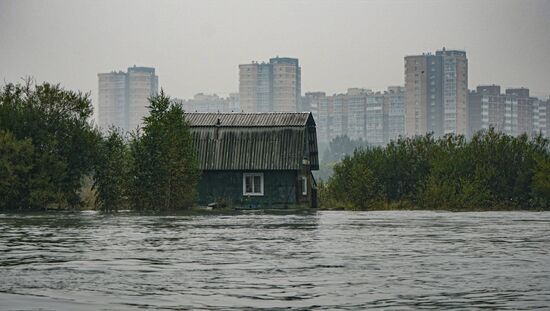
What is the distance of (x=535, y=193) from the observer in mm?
59438

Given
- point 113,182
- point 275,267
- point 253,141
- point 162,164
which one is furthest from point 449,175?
point 275,267

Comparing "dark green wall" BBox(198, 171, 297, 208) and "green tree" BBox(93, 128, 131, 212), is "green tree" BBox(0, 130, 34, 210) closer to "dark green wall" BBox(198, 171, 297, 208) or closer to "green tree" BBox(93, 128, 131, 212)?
"green tree" BBox(93, 128, 131, 212)

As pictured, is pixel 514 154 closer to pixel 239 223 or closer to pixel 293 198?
pixel 293 198

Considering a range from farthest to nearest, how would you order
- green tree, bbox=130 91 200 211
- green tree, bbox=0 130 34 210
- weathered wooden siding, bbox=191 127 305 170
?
1. weathered wooden siding, bbox=191 127 305 170
2. green tree, bbox=130 91 200 211
3. green tree, bbox=0 130 34 210

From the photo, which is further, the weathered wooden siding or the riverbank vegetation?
the weathered wooden siding

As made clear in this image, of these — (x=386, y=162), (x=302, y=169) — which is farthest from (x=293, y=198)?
(x=386, y=162)

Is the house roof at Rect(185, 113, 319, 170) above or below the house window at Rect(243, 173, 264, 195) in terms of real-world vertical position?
above

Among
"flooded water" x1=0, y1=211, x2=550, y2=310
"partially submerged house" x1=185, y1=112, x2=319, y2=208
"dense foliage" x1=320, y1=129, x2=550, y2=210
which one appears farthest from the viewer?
"partially submerged house" x1=185, y1=112, x2=319, y2=208

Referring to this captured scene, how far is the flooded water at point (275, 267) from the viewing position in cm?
1820

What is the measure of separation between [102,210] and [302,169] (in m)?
12.4

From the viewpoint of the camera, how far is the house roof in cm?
6191

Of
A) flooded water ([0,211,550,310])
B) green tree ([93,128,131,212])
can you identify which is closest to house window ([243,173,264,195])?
green tree ([93,128,131,212])

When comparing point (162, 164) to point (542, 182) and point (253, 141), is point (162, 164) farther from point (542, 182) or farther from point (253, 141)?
point (542, 182)

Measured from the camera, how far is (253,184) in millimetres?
62375
